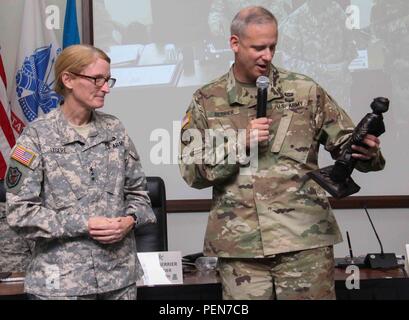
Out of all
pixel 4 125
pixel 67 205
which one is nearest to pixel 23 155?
pixel 67 205

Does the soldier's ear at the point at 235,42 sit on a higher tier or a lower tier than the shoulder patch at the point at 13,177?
higher

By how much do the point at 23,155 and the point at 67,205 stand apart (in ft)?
0.64

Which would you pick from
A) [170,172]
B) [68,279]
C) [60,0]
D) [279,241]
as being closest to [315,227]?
[279,241]

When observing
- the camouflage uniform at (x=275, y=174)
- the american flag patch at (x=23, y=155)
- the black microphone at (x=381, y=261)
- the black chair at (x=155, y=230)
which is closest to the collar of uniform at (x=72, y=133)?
the american flag patch at (x=23, y=155)

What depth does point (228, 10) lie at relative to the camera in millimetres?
4391

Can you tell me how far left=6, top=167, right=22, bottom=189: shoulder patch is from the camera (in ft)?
7.13

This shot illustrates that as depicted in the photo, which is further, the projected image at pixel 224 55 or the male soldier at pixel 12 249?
the projected image at pixel 224 55

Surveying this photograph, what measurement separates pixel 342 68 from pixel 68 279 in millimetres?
2684

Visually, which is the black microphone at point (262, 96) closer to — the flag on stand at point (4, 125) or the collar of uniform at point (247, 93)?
the collar of uniform at point (247, 93)

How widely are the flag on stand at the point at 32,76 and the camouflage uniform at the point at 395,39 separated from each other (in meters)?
1.94

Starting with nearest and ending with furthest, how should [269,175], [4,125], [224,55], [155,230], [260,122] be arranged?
1. [260,122]
2. [269,175]
3. [155,230]
4. [4,125]
5. [224,55]

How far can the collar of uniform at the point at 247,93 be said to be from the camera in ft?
7.52

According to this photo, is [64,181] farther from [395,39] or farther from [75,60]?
[395,39]

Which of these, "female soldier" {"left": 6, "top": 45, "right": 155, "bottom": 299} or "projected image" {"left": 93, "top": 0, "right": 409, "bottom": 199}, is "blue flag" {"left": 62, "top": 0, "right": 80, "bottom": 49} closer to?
"projected image" {"left": 93, "top": 0, "right": 409, "bottom": 199}
